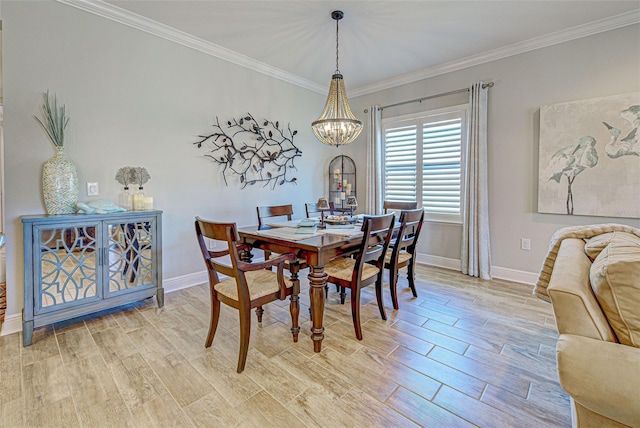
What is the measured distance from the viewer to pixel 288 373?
182cm

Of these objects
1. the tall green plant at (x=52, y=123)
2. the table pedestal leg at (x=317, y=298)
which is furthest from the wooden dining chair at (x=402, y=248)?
the tall green plant at (x=52, y=123)

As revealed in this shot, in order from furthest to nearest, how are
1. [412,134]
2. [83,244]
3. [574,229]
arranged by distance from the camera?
[412,134] < [83,244] < [574,229]

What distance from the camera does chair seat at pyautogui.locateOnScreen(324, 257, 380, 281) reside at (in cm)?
230

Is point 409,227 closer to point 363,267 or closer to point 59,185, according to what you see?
point 363,267

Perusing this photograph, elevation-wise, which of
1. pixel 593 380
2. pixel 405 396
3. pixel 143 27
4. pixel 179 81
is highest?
pixel 143 27

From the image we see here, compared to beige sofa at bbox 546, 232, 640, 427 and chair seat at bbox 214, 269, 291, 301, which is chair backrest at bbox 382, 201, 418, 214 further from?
beige sofa at bbox 546, 232, 640, 427

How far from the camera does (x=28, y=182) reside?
233cm

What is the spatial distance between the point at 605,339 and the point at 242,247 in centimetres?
211

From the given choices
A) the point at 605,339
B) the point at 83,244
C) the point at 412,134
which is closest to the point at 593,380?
the point at 605,339

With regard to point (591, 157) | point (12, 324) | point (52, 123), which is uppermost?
point (52, 123)

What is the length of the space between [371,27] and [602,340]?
3.02m

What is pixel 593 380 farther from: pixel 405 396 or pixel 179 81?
pixel 179 81

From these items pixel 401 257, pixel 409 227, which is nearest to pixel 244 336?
pixel 401 257

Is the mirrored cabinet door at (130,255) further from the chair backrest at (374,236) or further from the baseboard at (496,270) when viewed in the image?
the baseboard at (496,270)
